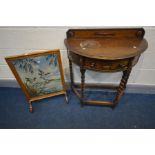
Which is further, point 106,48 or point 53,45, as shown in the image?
point 53,45

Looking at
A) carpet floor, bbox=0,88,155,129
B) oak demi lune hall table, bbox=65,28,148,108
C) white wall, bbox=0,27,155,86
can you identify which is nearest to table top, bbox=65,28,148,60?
oak demi lune hall table, bbox=65,28,148,108

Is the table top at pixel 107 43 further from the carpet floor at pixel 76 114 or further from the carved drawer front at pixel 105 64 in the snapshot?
the carpet floor at pixel 76 114

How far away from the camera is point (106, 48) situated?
1074 millimetres

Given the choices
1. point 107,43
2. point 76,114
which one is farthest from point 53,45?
point 76,114

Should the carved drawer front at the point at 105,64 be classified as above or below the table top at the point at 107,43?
below

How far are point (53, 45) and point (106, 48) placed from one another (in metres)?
0.56

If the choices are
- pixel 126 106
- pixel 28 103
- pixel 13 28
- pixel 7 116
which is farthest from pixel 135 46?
pixel 7 116

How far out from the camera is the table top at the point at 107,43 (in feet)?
3.32

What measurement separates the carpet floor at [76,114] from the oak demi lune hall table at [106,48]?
54cm

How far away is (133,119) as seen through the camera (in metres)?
1.50

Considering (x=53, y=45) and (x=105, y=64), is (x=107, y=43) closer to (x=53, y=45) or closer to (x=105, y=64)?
(x=105, y=64)

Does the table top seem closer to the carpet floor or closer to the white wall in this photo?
the white wall

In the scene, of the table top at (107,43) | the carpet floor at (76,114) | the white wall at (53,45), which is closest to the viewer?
the table top at (107,43)

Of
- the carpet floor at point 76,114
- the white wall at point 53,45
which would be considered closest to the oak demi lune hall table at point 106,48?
the white wall at point 53,45
